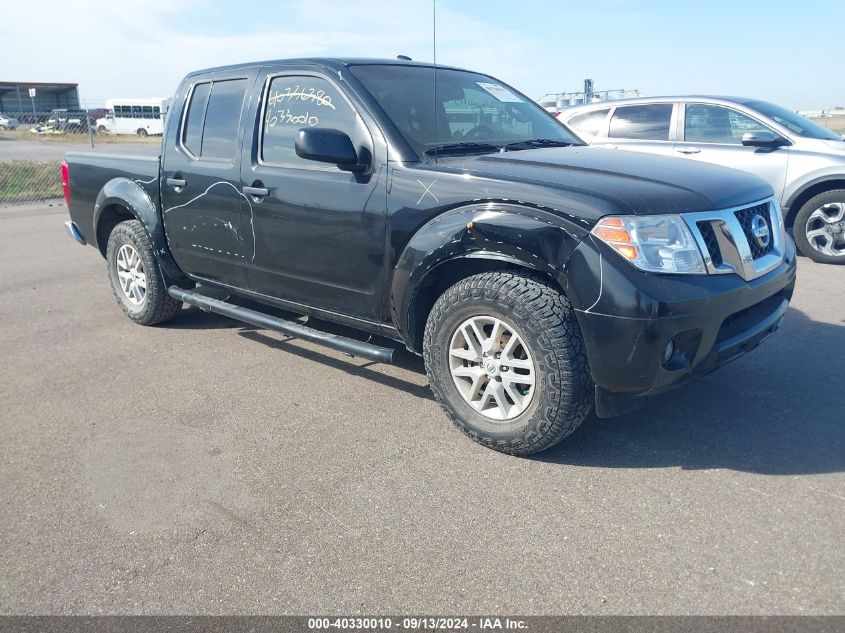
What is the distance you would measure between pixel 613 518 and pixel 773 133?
6.24 m

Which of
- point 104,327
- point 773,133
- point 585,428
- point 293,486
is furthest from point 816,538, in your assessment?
point 773,133

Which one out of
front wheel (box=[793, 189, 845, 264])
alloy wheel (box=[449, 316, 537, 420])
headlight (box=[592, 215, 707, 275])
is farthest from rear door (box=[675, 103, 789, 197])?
alloy wheel (box=[449, 316, 537, 420])

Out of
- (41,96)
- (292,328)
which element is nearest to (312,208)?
(292,328)

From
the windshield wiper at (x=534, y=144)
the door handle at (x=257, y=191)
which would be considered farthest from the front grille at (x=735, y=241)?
the door handle at (x=257, y=191)

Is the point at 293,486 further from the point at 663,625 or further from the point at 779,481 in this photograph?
the point at 779,481

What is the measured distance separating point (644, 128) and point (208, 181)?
18.6 ft

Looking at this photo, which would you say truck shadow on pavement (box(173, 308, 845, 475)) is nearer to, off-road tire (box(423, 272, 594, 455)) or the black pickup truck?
off-road tire (box(423, 272, 594, 455))

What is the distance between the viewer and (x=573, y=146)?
4352mm

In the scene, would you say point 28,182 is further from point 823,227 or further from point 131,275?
point 823,227

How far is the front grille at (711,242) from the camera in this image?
316 cm

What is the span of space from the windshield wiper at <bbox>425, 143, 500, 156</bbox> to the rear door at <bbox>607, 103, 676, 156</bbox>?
467cm

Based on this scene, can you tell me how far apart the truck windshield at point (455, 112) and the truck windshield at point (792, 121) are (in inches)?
167

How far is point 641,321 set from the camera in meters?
2.92

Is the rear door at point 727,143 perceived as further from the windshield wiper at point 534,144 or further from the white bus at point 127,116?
the white bus at point 127,116
